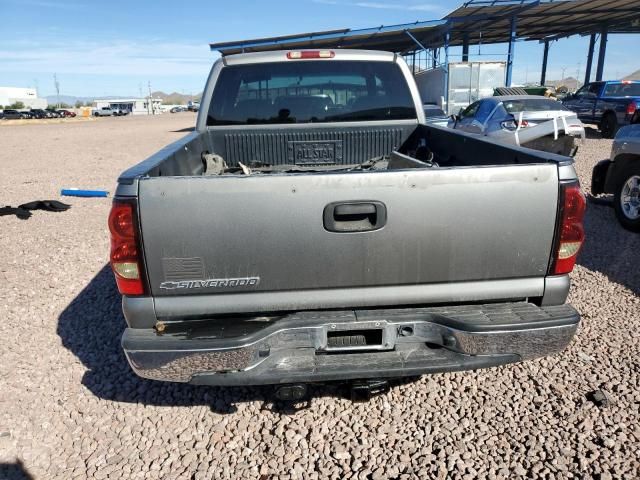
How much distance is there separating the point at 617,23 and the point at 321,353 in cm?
3858

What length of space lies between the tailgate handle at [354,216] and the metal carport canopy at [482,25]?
2315 cm

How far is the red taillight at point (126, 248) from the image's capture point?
7.07ft

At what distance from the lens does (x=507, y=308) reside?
242 centimetres

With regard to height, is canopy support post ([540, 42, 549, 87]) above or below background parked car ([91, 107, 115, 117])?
above

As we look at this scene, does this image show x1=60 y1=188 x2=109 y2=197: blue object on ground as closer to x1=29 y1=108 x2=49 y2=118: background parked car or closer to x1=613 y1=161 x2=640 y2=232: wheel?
x1=613 y1=161 x2=640 y2=232: wheel

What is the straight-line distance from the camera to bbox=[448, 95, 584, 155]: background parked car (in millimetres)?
10234

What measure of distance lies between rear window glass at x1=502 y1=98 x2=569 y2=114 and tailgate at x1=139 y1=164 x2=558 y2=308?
10.3 m

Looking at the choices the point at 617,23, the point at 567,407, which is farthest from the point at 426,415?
the point at 617,23

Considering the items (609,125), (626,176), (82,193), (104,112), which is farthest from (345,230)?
(104,112)

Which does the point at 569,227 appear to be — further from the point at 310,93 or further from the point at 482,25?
the point at 482,25

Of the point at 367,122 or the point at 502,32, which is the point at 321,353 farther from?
the point at 502,32

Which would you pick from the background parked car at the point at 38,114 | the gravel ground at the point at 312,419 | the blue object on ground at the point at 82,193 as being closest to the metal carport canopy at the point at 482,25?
the blue object on ground at the point at 82,193

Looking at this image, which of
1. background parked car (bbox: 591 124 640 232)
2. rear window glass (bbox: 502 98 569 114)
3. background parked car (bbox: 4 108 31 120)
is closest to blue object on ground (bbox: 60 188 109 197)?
background parked car (bbox: 591 124 640 232)

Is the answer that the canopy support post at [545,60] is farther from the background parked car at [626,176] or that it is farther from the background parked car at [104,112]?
the background parked car at [104,112]
